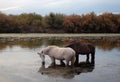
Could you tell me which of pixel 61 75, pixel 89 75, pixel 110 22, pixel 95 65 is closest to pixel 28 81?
pixel 61 75

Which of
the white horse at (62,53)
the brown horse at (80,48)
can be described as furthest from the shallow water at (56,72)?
the brown horse at (80,48)

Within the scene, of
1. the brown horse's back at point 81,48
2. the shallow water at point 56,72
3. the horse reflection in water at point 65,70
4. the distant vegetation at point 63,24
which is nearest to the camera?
the shallow water at point 56,72

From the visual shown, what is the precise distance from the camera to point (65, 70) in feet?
48.6

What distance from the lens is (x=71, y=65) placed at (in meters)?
15.6

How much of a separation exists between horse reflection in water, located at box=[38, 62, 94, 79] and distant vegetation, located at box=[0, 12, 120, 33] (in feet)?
169

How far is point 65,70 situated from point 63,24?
61040 mm

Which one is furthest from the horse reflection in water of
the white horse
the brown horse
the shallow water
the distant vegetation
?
the distant vegetation

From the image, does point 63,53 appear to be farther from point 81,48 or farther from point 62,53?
point 81,48

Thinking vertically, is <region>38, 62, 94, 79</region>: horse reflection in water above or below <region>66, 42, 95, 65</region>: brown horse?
below

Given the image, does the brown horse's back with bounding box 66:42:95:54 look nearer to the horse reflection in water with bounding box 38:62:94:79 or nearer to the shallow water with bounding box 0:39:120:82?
the shallow water with bounding box 0:39:120:82

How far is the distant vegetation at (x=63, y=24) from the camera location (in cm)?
7031

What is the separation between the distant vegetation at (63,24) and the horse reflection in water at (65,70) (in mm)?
51373

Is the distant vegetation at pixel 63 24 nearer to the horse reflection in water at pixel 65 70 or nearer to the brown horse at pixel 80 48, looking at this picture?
the brown horse at pixel 80 48

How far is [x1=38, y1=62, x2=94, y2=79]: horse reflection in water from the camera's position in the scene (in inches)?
539
